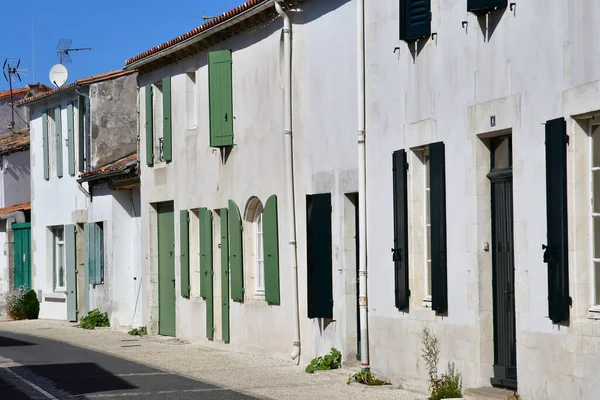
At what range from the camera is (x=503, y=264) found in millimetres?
11055

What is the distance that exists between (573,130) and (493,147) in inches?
69.6

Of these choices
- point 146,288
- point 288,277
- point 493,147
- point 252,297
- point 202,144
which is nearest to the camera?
point 493,147

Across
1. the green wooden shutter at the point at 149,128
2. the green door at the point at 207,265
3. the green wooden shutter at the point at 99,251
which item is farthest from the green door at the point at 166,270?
the green wooden shutter at the point at 99,251

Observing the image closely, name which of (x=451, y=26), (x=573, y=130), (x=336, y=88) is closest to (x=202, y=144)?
(x=336, y=88)

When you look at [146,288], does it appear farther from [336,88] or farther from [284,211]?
[336,88]

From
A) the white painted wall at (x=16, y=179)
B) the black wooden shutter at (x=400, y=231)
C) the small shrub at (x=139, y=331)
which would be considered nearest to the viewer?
the black wooden shutter at (x=400, y=231)

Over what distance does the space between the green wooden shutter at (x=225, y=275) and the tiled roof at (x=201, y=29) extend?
2945 millimetres

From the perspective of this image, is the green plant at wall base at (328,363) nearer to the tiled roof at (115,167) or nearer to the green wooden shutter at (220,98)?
the green wooden shutter at (220,98)

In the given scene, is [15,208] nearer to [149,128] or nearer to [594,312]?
[149,128]

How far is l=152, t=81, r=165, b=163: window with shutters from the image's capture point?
21.2 meters

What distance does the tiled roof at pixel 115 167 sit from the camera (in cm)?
2297

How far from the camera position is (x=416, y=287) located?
12453 millimetres

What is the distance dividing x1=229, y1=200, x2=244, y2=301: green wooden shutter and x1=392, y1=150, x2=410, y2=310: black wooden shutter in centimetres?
522

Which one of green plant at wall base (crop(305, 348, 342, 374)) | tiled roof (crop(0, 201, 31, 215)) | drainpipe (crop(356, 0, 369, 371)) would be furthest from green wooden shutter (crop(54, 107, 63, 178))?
drainpipe (crop(356, 0, 369, 371))
